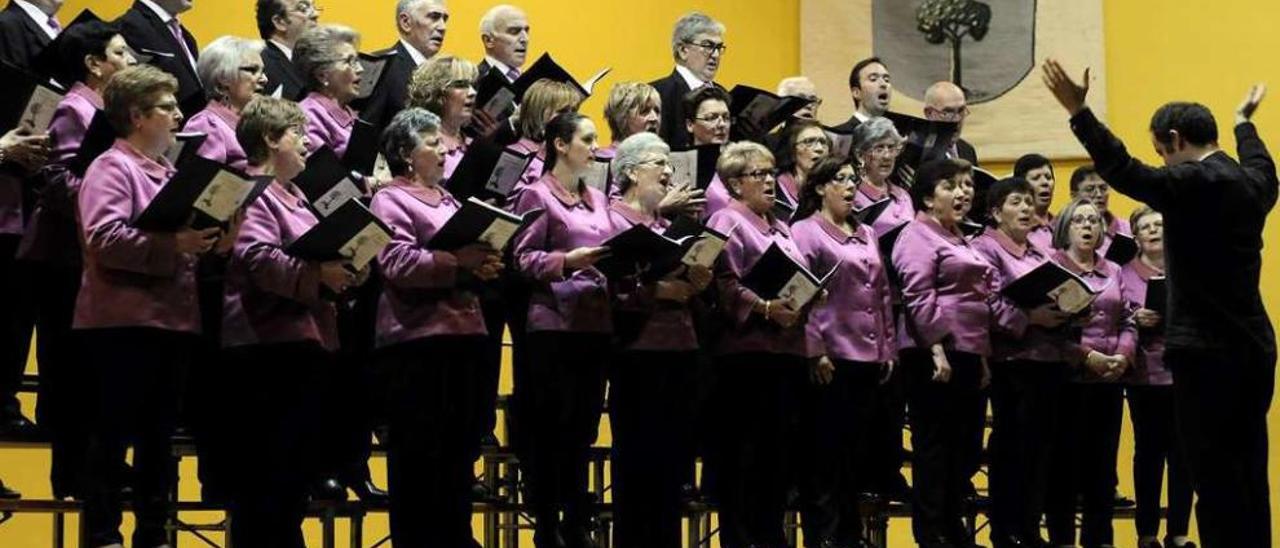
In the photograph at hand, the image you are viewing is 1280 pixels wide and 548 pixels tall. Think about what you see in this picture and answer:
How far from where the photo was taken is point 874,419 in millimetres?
6699

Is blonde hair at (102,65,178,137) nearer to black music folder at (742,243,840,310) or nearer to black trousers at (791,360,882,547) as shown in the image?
black music folder at (742,243,840,310)

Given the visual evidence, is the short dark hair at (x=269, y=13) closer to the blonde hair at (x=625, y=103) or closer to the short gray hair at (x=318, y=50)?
the short gray hair at (x=318, y=50)

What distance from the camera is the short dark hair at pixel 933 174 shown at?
6.65m

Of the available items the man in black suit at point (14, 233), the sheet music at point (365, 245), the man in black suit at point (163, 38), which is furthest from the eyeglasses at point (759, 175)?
the man in black suit at point (14, 233)

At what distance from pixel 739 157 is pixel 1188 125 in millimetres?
1340

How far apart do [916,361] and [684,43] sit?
1418 mm

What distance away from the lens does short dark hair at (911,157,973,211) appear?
21.8ft

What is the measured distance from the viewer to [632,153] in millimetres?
5773

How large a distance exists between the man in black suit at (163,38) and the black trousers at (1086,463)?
3.18 meters

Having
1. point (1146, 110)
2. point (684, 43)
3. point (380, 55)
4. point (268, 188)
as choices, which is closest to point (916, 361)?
point (684, 43)

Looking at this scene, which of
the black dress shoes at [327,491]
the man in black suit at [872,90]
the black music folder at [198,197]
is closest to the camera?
the black music folder at [198,197]

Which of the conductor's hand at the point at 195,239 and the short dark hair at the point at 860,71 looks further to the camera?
the short dark hair at the point at 860,71

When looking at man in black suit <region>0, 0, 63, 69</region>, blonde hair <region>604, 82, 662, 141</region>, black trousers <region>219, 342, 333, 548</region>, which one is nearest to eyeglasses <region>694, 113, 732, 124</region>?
blonde hair <region>604, 82, 662, 141</region>

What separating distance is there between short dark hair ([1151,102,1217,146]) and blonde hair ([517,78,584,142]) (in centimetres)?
169
